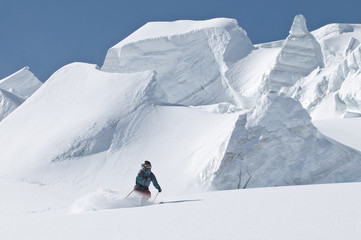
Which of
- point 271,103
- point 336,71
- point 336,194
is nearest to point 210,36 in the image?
point 336,71

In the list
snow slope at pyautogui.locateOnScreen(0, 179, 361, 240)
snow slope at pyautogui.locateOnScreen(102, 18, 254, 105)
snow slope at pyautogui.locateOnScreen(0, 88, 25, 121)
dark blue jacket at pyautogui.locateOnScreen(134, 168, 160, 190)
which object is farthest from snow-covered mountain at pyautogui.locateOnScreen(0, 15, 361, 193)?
snow slope at pyautogui.locateOnScreen(0, 88, 25, 121)

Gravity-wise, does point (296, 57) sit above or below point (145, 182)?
below

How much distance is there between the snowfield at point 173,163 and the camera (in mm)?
5781

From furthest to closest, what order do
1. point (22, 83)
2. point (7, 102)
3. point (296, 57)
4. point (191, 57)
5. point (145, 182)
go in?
point (22, 83) < point (7, 102) < point (191, 57) < point (296, 57) < point (145, 182)

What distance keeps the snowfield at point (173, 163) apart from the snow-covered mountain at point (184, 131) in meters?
0.05

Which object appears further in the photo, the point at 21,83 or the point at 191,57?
the point at 21,83

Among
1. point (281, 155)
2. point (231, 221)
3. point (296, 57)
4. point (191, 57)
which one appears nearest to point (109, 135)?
point (281, 155)

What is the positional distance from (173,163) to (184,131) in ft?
7.96

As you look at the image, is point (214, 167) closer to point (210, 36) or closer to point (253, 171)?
point (253, 171)

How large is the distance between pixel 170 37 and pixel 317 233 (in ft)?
129

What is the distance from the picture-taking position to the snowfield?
19.0 feet

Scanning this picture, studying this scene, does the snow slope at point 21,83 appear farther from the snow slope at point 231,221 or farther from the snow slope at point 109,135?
the snow slope at point 231,221

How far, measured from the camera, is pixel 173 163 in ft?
57.1

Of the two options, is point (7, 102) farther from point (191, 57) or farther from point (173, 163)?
point (173, 163)
